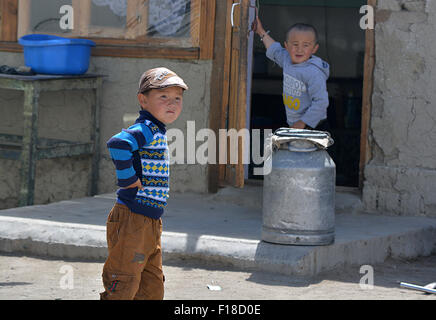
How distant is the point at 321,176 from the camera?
5.36 meters

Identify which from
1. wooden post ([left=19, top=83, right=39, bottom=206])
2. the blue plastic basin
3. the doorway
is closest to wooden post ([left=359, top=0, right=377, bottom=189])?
the blue plastic basin

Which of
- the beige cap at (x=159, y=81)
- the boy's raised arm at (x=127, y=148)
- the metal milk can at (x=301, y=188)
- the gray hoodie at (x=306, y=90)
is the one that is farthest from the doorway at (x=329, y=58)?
the boy's raised arm at (x=127, y=148)

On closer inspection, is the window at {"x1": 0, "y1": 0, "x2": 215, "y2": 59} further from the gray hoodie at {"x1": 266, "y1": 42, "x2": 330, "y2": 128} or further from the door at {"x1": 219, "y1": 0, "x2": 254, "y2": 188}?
the gray hoodie at {"x1": 266, "y1": 42, "x2": 330, "y2": 128}

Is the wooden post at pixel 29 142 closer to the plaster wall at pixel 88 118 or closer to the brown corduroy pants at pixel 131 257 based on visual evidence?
the plaster wall at pixel 88 118

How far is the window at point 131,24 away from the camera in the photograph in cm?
717

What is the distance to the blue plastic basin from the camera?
7.13 metres

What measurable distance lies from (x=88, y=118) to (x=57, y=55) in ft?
2.36

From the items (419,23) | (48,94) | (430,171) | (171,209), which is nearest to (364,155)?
(430,171)

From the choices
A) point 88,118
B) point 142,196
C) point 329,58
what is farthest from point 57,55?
point 329,58

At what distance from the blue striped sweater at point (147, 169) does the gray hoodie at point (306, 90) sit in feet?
9.41

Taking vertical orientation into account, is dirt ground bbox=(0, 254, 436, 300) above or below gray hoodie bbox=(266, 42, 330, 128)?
below

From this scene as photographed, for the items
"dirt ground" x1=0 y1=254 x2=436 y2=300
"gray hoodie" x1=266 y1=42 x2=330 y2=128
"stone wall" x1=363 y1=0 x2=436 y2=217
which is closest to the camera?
"dirt ground" x1=0 y1=254 x2=436 y2=300

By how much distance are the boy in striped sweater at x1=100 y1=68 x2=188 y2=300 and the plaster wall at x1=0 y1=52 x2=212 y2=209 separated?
324 centimetres
